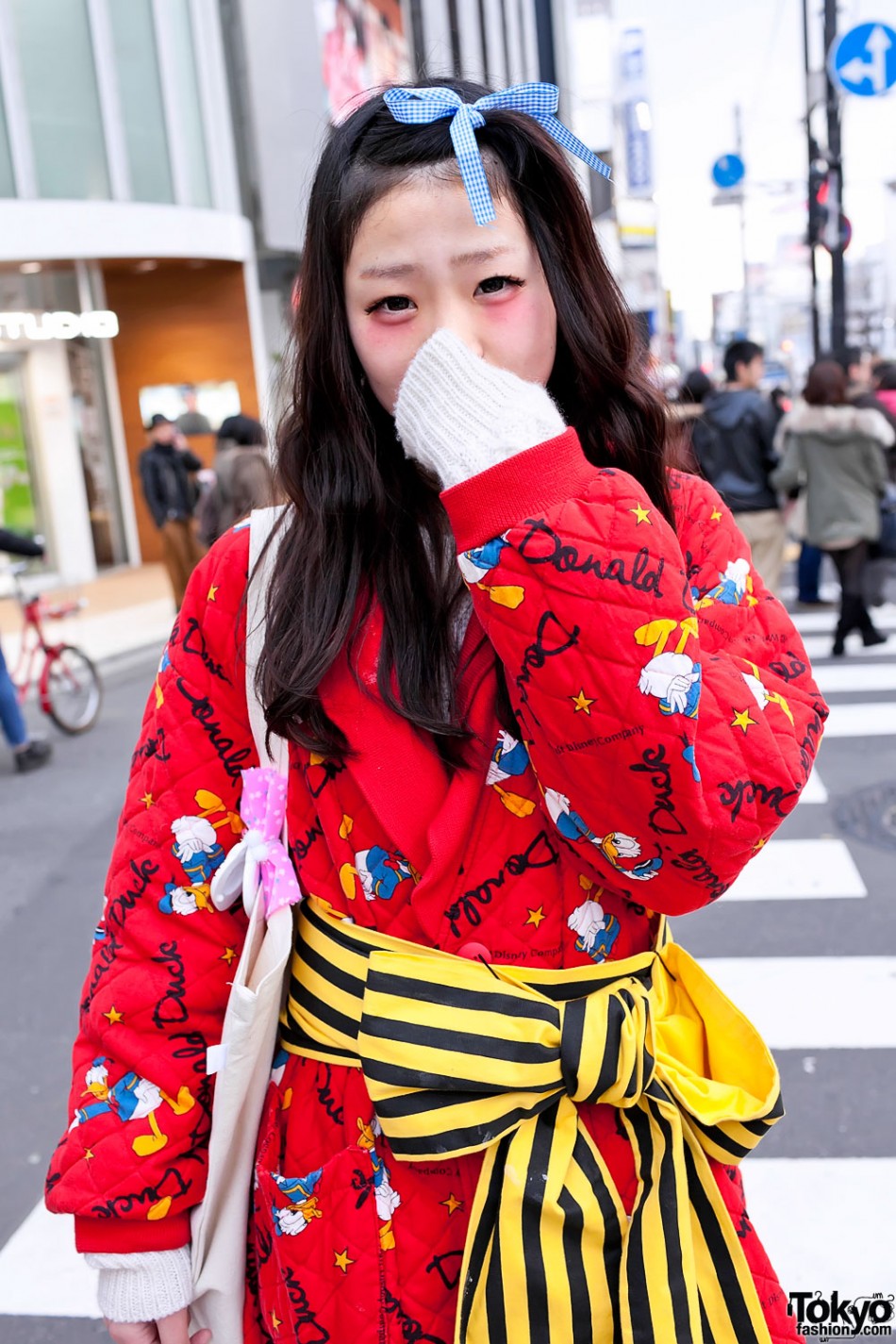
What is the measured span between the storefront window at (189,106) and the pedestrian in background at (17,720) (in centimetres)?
1077

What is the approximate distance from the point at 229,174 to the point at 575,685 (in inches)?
696

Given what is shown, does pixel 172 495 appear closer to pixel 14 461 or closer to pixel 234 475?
pixel 234 475

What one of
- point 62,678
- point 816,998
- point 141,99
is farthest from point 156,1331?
point 141,99

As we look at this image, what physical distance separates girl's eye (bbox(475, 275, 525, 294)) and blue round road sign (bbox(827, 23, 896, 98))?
422 inches

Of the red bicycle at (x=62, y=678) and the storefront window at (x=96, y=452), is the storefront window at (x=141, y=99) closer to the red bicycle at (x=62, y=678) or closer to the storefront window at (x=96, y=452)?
the storefront window at (x=96, y=452)

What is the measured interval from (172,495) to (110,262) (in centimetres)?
592

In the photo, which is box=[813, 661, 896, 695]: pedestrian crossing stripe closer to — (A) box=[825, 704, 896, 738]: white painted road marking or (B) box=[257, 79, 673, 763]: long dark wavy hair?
(A) box=[825, 704, 896, 738]: white painted road marking

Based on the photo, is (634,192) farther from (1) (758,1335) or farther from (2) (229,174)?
(1) (758,1335)

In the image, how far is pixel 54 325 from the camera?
15281mm

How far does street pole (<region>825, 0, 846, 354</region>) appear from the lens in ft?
45.1

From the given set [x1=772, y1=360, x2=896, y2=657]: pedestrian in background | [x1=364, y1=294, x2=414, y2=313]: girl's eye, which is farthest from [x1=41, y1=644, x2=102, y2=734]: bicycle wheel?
[x1=364, y1=294, x2=414, y2=313]: girl's eye

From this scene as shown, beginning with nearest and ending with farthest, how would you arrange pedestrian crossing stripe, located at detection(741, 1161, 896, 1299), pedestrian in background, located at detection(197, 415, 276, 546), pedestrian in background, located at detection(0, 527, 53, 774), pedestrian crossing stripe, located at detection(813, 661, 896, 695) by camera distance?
1. pedestrian crossing stripe, located at detection(741, 1161, 896, 1299)
2. pedestrian in background, located at detection(0, 527, 53, 774)
3. pedestrian crossing stripe, located at detection(813, 661, 896, 695)
4. pedestrian in background, located at detection(197, 415, 276, 546)

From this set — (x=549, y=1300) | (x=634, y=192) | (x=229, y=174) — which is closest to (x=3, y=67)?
(x=229, y=174)

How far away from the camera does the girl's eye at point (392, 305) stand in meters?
1.21
